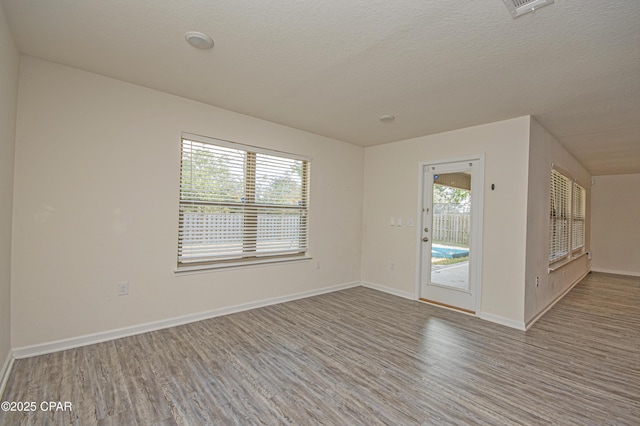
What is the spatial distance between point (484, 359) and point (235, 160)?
11.6ft

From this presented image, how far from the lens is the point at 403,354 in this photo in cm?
278

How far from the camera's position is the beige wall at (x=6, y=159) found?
1999 millimetres

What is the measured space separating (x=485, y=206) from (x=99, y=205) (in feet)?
14.8

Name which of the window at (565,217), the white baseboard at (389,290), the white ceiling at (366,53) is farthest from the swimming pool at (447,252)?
the white ceiling at (366,53)

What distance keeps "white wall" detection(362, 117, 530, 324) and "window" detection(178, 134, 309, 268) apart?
4.67 feet

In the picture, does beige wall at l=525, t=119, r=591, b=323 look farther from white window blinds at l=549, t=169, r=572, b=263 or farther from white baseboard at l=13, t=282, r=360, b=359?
white baseboard at l=13, t=282, r=360, b=359

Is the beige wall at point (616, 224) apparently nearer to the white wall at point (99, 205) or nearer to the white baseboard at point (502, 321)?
the white baseboard at point (502, 321)

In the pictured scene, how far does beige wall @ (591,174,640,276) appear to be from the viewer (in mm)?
7105

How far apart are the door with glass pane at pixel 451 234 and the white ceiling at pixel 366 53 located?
934mm

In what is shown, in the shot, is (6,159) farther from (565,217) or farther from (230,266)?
(565,217)

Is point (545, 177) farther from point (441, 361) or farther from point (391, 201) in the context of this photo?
point (441, 361)

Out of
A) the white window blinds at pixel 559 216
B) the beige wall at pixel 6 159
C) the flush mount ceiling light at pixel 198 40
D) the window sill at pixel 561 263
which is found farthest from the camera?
the white window blinds at pixel 559 216

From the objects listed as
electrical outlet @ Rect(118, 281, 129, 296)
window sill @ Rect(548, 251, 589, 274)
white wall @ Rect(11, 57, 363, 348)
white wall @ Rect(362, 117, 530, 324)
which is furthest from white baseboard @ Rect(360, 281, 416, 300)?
electrical outlet @ Rect(118, 281, 129, 296)

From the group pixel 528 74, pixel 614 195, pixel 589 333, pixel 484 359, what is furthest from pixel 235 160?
pixel 614 195
